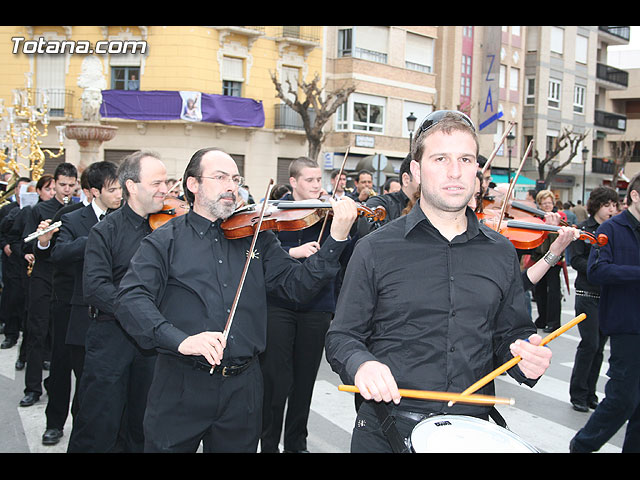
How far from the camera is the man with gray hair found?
385 cm

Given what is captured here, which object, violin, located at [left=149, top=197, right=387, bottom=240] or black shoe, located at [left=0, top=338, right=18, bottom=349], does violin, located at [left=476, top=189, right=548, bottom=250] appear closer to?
violin, located at [left=149, top=197, right=387, bottom=240]

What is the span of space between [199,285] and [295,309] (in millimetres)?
1625

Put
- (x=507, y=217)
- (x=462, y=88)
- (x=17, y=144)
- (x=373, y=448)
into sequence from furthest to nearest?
(x=462, y=88), (x=17, y=144), (x=507, y=217), (x=373, y=448)

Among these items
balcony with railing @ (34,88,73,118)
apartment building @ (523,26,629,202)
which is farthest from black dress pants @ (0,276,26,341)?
apartment building @ (523,26,629,202)

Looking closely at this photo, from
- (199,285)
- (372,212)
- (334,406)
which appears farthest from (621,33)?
(199,285)

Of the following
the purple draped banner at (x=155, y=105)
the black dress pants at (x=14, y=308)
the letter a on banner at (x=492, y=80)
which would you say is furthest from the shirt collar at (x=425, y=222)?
the purple draped banner at (x=155, y=105)

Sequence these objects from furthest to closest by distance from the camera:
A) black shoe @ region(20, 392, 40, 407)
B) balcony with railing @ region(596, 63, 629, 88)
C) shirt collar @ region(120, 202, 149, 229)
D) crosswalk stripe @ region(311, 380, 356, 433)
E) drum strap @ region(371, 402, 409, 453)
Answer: balcony with railing @ region(596, 63, 629, 88), black shoe @ region(20, 392, 40, 407), crosswalk stripe @ region(311, 380, 356, 433), shirt collar @ region(120, 202, 149, 229), drum strap @ region(371, 402, 409, 453)

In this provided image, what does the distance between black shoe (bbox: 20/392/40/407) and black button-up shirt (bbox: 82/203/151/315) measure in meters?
2.48

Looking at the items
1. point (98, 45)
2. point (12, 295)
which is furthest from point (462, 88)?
point (12, 295)

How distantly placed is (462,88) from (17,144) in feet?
80.3

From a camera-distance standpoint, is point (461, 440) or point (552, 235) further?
point (552, 235)
